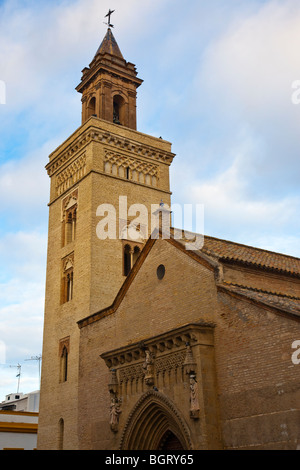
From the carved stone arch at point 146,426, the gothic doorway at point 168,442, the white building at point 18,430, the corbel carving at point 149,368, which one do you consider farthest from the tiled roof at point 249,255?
the white building at point 18,430

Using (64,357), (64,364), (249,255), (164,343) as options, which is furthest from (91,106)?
(164,343)

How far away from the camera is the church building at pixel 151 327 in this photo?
11.6 m

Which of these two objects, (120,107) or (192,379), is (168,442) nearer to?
(192,379)

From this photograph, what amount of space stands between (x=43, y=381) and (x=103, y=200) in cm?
875

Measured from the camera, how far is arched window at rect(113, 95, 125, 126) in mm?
29312

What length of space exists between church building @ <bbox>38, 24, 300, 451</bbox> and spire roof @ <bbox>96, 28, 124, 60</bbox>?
16.9 ft

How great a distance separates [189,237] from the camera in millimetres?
16703

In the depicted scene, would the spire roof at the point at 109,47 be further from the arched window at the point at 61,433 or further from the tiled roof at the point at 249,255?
the arched window at the point at 61,433

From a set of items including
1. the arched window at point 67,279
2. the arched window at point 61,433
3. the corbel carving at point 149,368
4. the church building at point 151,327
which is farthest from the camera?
the arched window at point 67,279

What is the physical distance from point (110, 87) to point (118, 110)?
1465 millimetres

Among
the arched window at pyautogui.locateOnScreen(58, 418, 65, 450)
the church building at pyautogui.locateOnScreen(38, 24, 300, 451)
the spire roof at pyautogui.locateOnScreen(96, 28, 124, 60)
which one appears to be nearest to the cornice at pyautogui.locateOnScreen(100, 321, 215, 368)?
the church building at pyautogui.locateOnScreen(38, 24, 300, 451)
